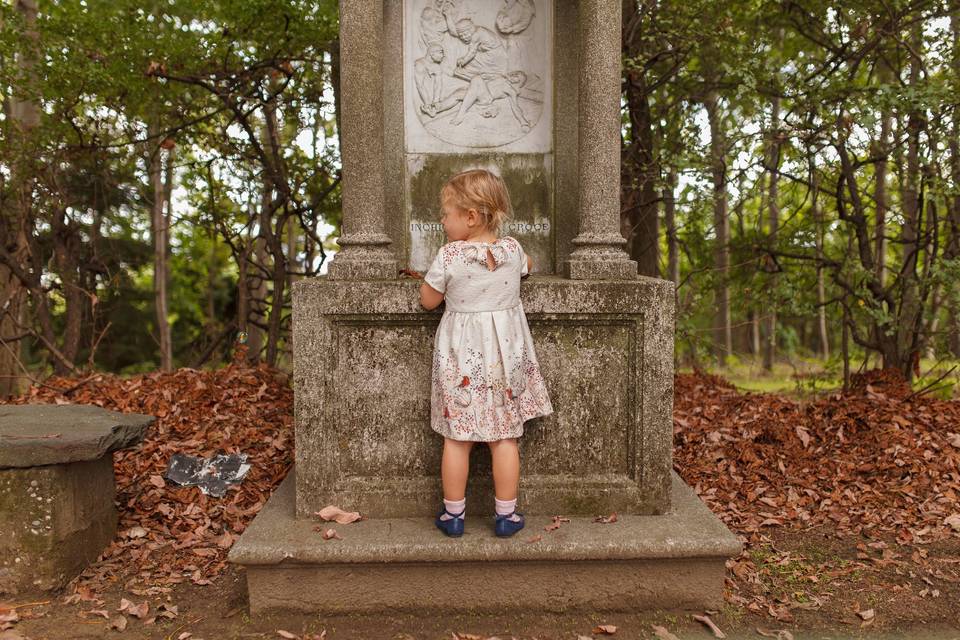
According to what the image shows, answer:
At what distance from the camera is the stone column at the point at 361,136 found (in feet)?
11.6

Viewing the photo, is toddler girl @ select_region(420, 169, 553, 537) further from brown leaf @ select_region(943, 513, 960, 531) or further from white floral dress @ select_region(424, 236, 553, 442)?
brown leaf @ select_region(943, 513, 960, 531)

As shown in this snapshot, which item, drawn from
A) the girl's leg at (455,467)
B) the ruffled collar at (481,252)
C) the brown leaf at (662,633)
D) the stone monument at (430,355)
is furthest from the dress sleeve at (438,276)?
the brown leaf at (662,633)

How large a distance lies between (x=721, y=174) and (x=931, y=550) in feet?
11.1

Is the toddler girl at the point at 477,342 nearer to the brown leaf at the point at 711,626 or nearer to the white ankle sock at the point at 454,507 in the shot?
the white ankle sock at the point at 454,507

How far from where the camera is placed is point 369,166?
3.54m

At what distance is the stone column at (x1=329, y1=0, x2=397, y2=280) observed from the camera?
353 cm

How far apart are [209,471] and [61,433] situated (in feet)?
4.05

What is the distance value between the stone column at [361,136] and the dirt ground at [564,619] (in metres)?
1.53

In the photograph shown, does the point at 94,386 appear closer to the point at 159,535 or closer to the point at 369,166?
the point at 159,535

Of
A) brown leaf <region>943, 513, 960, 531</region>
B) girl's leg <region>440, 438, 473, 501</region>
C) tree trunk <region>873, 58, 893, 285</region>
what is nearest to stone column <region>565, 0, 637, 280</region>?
girl's leg <region>440, 438, 473, 501</region>

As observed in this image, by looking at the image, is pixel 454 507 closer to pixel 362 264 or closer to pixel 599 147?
pixel 362 264

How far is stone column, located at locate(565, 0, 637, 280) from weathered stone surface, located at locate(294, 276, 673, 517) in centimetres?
18

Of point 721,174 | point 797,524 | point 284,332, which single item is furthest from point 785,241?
point 284,332

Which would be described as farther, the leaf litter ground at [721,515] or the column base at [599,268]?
the column base at [599,268]
